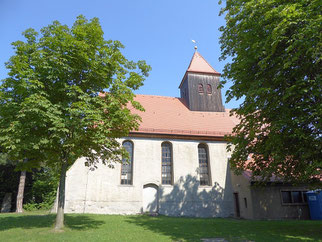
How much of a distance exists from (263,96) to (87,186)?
13.5m

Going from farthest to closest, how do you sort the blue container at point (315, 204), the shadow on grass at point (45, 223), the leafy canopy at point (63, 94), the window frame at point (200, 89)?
the window frame at point (200, 89) < the blue container at point (315, 204) < the shadow on grass at point (45, 223) < the leafy canopy at point (63, 94)

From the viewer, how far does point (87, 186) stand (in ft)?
55.2

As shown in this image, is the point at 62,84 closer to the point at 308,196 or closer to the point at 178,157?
the point at 178,157

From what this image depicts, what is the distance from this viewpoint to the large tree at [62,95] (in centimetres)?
894

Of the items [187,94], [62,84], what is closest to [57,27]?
[62,84]

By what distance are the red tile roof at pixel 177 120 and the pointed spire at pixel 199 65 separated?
14.2 feet

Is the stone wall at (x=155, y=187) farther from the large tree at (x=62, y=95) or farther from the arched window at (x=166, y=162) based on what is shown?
the large tree at (x=62, y=95)

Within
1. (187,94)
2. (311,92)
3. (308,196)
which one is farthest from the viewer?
(187,94)

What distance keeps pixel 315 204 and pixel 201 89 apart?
14.4m

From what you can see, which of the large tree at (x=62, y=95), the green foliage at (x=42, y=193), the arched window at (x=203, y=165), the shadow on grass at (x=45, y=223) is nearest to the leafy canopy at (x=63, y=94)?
the large tree at (x=62, y=95)

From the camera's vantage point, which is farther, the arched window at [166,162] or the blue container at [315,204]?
the arched window at [166,162]

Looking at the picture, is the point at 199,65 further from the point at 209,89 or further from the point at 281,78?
the point at 281,78

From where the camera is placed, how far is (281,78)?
9078mm

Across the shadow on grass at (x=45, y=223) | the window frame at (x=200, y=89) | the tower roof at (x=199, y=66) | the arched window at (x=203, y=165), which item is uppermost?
the tower roof at (x=199, y=66)
